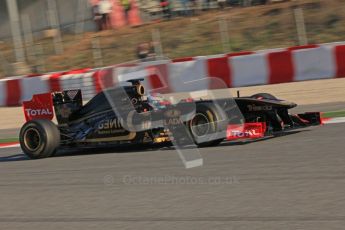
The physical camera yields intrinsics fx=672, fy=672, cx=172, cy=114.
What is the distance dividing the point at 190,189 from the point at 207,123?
2.07 m

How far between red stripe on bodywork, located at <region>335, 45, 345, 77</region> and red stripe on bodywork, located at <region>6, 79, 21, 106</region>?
22.9 feet

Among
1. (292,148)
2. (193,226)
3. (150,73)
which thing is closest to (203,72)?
(150,73)

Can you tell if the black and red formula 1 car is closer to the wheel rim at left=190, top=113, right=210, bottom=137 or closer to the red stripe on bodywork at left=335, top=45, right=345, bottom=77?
the wheel rim at left=190, top=113, right=210, bottom=137

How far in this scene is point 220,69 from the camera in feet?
43.5

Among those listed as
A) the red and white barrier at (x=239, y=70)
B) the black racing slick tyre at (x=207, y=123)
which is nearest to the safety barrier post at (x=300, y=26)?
the red and white barrier at (x=239, y=70)

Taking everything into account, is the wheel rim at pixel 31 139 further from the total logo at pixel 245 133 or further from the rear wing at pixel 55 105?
the total logo at pixel 245 133

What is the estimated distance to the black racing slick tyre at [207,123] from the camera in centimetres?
761

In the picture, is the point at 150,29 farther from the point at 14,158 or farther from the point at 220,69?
the point at 14,158

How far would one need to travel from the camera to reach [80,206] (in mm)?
5359

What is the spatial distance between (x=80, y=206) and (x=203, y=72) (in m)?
8.32

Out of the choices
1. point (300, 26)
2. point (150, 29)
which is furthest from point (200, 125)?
point (150, 29)

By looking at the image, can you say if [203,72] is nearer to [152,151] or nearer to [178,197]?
[152,151]

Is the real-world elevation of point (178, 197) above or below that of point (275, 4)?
below

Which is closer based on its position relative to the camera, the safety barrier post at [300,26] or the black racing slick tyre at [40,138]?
the black racing slick tyre at [40,138]
